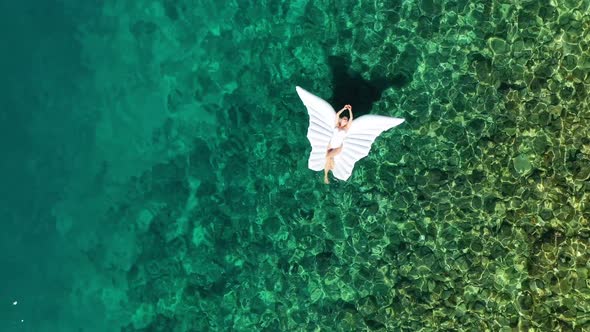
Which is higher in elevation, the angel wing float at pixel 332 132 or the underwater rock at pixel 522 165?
the angel wing float at pixel 332 132

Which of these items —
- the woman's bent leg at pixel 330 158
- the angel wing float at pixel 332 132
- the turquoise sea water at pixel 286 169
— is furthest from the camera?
the turquoise sea water at pixel 286 169

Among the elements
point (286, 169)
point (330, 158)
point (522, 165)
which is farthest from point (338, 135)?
point (522, 165)

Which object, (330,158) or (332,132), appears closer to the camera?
(332,132)

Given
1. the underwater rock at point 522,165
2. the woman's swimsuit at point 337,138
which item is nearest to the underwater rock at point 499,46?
the underwater rock at point 522,165

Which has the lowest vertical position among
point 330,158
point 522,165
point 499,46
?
point 522,165

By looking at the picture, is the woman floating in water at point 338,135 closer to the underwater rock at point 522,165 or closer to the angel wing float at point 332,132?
the angel wing float at point 332,132

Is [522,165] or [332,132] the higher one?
[332,132]

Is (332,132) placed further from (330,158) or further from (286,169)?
(286,169)

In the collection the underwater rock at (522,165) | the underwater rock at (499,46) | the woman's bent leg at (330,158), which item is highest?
the underwater rock at (499,46)

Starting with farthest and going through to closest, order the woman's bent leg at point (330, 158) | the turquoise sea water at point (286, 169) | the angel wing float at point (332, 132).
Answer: the turquoise sea water at point (286, 169) < the woman's bent leg at point (330, 158) < the angel wing float at point (332, 132)
